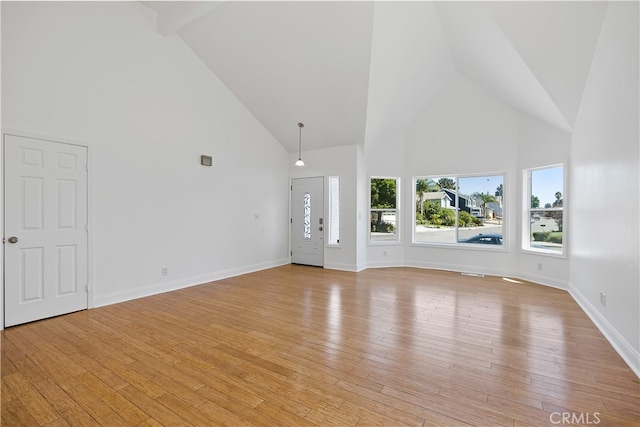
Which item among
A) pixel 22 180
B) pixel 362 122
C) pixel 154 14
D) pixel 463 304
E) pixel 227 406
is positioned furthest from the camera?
pixel 362 122

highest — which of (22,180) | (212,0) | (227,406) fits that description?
(212,0)

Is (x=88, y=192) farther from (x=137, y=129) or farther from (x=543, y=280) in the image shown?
(x=543, y=280)

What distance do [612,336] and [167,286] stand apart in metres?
5.68

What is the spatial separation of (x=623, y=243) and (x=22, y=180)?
20.5 feet

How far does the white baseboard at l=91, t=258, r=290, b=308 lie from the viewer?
13.5 ft

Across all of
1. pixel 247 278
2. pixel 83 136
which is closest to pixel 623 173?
pixel 247 278

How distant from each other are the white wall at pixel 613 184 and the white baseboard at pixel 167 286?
551 centimetres

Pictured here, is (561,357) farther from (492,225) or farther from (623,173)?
(492,225)

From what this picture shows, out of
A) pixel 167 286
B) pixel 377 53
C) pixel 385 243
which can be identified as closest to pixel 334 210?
pixel 385 243

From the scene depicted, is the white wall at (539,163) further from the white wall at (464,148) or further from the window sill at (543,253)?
the white wall at (464,148)

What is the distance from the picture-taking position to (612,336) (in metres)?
2.97

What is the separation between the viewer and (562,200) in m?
5.14

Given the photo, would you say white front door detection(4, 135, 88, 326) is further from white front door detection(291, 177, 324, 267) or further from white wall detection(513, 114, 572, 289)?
white wall detection(513, 114, 572, 289)

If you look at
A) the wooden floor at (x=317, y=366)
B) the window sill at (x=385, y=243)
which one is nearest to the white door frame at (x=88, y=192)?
the wooden floor at (x=317, y=366)
